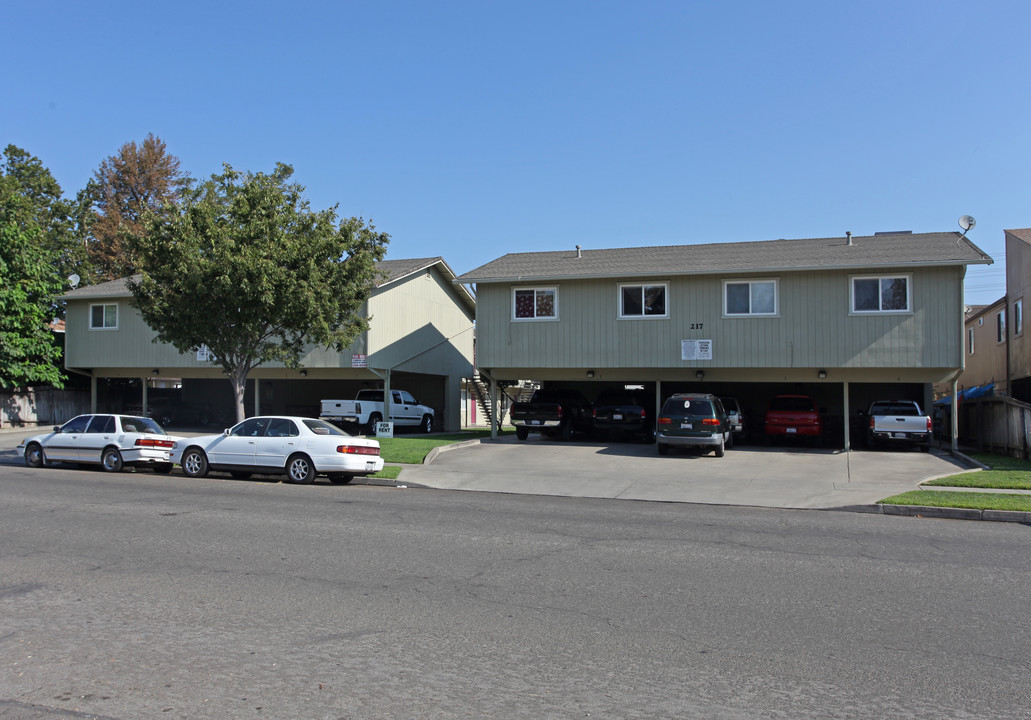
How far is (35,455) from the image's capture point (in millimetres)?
19734

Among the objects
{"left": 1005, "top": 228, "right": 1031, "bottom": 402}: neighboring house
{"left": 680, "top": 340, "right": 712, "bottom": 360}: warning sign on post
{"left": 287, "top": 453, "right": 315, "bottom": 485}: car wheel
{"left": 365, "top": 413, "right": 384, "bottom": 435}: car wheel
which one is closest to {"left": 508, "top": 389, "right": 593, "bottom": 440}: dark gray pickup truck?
{"left": 680, "top": 340, "right": 712, "bottom": 360}: warning sign on post

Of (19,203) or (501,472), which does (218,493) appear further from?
(19,203)

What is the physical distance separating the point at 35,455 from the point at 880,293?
75.6 feet

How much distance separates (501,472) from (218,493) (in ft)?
22.0

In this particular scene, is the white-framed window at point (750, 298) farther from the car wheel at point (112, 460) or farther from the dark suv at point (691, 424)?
the car wheel at point (112, 460)

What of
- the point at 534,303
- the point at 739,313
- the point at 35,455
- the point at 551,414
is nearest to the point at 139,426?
the point at 35,455

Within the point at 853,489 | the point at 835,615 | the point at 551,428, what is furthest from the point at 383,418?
the point at 835,615

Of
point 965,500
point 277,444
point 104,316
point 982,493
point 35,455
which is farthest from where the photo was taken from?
point 104,316

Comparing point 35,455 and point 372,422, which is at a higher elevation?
point 372,422

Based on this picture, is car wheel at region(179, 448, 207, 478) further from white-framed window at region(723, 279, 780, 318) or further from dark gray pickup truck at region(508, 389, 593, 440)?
white-framed window at region(723, 279, 780, 318)

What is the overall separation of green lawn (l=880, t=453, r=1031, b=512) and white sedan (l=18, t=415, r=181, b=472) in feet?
50.8

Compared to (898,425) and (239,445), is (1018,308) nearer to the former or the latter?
(898,425)

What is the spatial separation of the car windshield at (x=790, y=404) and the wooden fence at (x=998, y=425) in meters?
5.10

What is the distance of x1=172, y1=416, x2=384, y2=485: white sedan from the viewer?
16.5 meters
